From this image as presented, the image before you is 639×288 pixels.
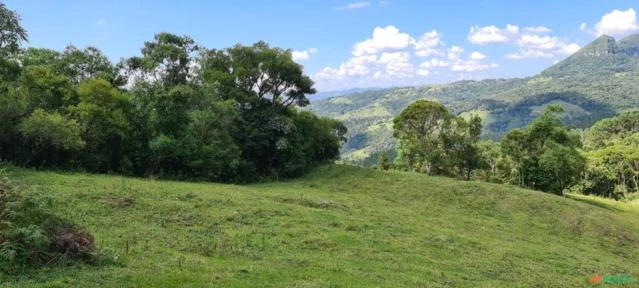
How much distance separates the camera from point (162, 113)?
4178cm

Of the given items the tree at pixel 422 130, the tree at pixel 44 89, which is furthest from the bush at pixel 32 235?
the tree at pixel 422 130

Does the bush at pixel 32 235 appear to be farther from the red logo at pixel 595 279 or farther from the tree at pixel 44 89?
the tree at pixel 44 89

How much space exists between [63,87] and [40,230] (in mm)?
28562

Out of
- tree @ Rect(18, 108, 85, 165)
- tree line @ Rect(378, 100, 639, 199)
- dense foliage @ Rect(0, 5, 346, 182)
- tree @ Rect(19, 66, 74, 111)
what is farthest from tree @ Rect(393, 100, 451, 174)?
tree @ Rect(18, 108, 85, 165)

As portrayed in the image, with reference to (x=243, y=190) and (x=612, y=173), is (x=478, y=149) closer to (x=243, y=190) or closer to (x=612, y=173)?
(x=243, y=190)

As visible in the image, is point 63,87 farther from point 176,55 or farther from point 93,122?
point 176,55

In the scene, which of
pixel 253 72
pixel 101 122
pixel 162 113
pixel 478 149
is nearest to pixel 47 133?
pixel 101 122

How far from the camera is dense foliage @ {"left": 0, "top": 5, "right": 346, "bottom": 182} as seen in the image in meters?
34.7

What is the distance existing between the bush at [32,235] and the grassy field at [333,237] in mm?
607

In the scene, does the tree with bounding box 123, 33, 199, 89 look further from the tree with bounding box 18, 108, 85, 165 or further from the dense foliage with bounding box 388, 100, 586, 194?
the dense foliage with bounding box 388, 100, 586, 194

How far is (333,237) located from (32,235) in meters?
13.3

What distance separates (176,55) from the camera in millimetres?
44969

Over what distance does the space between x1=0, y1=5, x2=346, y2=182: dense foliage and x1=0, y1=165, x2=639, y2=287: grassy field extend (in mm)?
6042

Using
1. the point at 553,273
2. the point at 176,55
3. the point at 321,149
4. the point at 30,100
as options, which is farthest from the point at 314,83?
the point at 553,273
